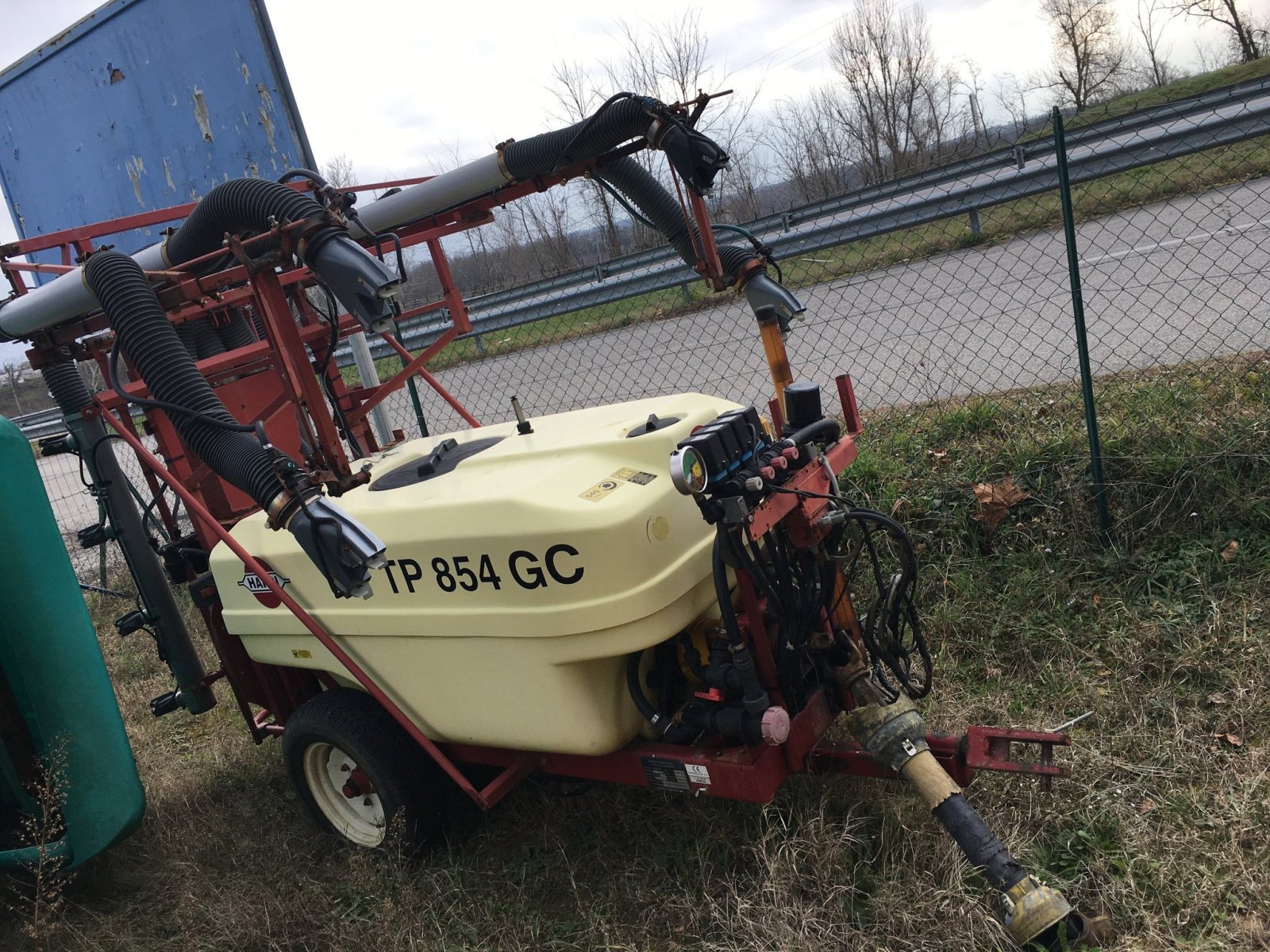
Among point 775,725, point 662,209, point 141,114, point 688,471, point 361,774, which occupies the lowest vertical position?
point 361,774

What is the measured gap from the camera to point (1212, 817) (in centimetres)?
245

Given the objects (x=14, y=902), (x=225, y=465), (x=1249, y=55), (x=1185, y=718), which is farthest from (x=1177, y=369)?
(x=1249, y=55)

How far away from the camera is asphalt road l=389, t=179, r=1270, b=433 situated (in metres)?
5.29

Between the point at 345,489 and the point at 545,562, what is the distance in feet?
1.98

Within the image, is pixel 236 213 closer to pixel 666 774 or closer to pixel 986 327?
pixel 666 774

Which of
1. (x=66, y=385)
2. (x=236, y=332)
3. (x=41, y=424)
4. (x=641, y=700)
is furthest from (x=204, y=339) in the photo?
(x=41, y=424)

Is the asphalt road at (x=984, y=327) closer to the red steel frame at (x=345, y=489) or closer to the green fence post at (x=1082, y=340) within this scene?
the green fence post at (x=1082, y=340)

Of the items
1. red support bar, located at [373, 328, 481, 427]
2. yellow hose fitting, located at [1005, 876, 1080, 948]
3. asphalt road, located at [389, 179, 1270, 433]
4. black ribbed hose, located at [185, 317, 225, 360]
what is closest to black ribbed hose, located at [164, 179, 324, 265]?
red support bar, located at [373, 328, 481, 427]

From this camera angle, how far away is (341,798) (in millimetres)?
3357

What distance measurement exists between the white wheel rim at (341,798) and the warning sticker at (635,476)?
1.48m

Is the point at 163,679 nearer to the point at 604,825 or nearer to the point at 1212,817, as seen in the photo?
the point at 604,825

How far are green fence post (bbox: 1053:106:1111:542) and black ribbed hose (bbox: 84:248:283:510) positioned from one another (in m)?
2.90

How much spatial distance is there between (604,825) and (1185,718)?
6.06ft

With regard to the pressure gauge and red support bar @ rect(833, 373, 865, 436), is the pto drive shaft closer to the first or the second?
red support bar @ rect(833, 373, 865, 436)
